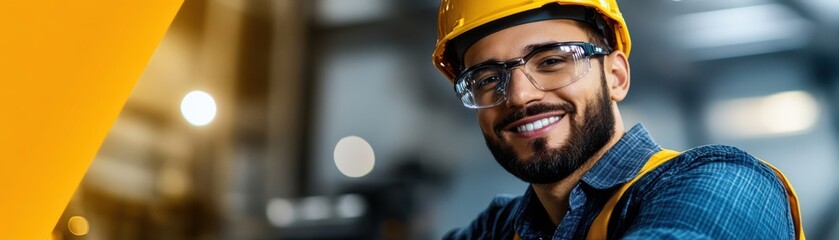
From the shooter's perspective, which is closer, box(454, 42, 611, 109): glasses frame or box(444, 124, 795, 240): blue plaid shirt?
box(444, 124, 795, 240): blue plaid shirt

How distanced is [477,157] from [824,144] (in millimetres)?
2332

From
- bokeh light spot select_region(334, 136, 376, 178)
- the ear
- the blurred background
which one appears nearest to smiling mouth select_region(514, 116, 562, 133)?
the ear

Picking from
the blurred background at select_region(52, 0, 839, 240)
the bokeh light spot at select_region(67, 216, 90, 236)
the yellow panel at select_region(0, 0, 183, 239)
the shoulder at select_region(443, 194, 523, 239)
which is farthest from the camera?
the blurred background at select_region(52, 0, 839, 240)

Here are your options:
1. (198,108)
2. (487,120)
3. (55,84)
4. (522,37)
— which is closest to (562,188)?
(487,120)

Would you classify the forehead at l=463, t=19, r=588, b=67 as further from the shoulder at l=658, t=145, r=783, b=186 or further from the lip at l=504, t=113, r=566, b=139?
the shoulder at l=658, t=145, r=783, b=186

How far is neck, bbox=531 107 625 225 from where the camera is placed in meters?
1.67

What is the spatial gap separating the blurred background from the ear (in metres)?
3.53

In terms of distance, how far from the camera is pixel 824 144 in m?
5.42

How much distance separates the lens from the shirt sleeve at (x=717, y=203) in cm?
121

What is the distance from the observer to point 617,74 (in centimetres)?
178

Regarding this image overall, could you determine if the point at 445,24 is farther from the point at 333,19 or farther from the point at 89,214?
the point at 333,19

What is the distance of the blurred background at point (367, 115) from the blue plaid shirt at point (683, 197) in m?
3.62

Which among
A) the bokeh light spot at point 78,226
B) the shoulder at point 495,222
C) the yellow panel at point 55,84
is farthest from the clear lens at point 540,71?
the bokeh light spot at point 78,226

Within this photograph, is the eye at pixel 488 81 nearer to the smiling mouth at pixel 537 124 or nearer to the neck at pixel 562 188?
the smiling mouth at pixel 537 124
